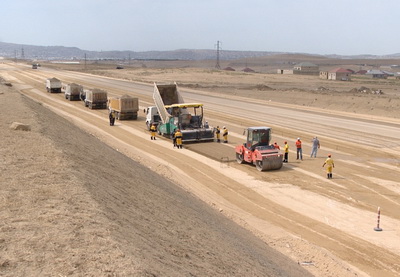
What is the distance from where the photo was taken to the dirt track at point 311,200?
12.1 m

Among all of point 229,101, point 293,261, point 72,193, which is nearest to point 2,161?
point 72,193

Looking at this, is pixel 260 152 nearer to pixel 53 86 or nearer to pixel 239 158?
pixel 239 158

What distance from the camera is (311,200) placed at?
55.1 feet

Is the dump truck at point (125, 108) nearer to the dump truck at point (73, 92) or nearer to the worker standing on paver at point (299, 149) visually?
the dump truck at point (73, 92)

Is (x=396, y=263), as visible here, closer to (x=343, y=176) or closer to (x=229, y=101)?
(x=343, y=176)

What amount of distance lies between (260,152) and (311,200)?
4845 mm

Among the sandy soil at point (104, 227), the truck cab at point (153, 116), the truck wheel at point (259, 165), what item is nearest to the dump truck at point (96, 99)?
the truck cab at point (153, 116)

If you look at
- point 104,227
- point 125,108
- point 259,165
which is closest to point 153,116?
point 125,108

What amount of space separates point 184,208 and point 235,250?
3.28 m

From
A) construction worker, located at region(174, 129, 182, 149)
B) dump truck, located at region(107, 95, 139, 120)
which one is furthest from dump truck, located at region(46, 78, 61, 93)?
construction worker, located at region(174, 129, 182, 149)

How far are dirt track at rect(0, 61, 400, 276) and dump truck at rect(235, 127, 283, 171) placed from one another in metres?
0.48

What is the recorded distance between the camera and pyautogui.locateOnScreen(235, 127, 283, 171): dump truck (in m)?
20.8

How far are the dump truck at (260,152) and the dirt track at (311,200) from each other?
0.48 metres

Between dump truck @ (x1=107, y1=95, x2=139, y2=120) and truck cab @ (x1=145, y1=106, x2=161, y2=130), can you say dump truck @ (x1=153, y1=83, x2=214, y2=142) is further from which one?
dump truck @ (x1=107, y1=95, x2=139, y2=120)
